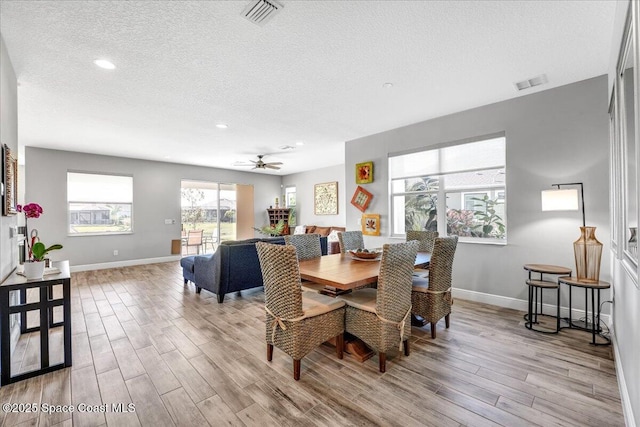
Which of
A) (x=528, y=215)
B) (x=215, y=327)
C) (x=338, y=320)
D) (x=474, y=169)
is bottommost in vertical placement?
(x=215, y=327)

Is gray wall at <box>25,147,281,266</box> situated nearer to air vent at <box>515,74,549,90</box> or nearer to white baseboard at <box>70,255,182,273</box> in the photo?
white baseboard at <box>70,255,182,273</box>

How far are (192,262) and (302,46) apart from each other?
377 centimetres

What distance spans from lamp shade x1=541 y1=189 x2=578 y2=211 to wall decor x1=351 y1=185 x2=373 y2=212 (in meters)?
2.67

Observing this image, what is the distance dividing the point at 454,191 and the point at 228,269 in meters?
3.53

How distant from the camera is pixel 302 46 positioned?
8.00ft

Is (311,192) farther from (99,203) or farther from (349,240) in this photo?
(99,203)

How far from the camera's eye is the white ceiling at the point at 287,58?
2045mm

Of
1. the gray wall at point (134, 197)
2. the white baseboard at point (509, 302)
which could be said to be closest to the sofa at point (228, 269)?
the white baseboard at point (509, 302)

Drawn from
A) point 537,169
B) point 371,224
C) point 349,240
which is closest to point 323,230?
point 371,224

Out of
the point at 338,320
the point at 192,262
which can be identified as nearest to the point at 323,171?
the point at 192,262

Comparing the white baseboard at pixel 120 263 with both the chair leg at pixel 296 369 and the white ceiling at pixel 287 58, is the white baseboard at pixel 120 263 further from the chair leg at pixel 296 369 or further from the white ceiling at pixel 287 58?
the chair leg at pixel 296 369

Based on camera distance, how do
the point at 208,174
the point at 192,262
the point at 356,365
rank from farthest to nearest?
the point at 208,174
the point at 192,262
the point at 356,365

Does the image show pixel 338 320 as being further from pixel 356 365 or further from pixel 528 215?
pixel 528 215

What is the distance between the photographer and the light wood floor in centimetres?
176
